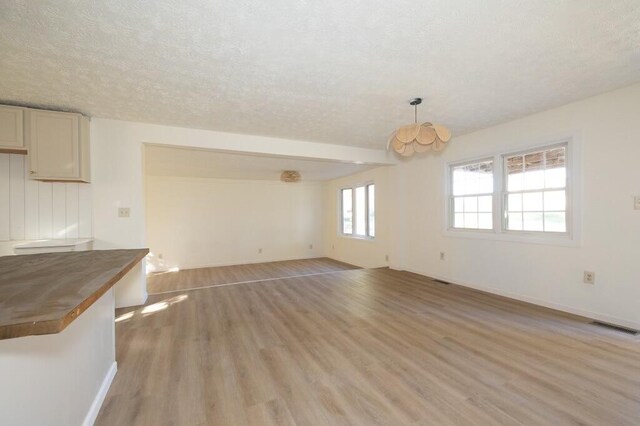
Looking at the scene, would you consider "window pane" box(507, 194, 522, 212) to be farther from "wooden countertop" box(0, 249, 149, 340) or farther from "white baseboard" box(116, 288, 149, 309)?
"white baseboard" box(116, 288, 149, 309)

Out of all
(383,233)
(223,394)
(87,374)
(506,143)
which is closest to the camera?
(87,374)

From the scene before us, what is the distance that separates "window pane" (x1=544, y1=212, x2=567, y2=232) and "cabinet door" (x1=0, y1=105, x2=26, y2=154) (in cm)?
602

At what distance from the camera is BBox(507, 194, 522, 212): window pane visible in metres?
3.61

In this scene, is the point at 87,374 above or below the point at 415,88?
below

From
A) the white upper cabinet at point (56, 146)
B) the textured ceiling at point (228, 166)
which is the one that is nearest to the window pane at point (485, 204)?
the textured ceiling at point (228, 166)

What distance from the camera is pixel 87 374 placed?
1474 millimetres

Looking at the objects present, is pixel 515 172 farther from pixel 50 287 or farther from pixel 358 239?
pixel 50 287

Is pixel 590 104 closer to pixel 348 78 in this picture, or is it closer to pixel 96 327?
pixel 348 78

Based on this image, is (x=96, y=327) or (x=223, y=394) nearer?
(x=96, y=327)

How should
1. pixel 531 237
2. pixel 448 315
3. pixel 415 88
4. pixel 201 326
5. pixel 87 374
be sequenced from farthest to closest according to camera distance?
pixel 531 237, pixel 448 315, pixel 201 326, pixel 415 88, pixel 87 374

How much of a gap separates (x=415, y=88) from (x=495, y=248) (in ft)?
8.62

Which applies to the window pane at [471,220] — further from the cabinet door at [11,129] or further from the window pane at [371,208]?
the cabinet door at [11,129]

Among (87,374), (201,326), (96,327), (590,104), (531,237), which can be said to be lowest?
(201,326)

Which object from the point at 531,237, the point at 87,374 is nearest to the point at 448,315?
the point at 531,237
